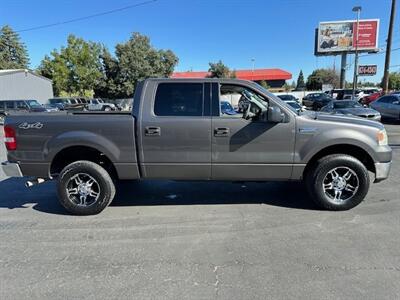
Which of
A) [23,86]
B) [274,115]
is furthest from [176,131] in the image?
[23,86]

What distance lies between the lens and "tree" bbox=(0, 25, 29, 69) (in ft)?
239

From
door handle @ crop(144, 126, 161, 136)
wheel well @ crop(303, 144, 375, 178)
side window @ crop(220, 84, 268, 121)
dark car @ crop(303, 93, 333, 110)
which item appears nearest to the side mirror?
side window @ crop(220, 84, 268, 121)

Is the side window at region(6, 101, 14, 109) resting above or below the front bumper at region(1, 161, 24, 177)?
below

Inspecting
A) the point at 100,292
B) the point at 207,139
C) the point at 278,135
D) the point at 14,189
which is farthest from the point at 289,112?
the point at 14,189

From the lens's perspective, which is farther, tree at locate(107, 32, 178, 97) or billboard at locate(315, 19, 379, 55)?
billboard at locate(315, 19, 379, 55)

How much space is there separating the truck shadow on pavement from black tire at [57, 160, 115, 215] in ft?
0.98

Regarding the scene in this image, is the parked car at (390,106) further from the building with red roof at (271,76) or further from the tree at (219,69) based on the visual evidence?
the building with red roof at (271,76)

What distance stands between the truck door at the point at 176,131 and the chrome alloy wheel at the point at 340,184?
1.77 meters

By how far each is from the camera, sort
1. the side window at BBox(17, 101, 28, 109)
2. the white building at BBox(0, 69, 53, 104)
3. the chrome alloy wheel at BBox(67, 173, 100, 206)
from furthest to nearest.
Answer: the white building at BBox(0, 69, 53, 104)
the side window at BBox(17, 101, 28, 109)
the chrome alloy wheel at BBox(67, 173, 100, 206)

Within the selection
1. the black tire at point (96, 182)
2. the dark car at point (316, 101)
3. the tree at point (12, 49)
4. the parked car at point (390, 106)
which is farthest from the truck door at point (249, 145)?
the tree at point (12, 49)

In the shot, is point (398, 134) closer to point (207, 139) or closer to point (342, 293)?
point (207, 139)

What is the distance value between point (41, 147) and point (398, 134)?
43.7 feet

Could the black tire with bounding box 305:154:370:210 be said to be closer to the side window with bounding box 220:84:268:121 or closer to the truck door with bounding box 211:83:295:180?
the truck door with bounding box 211:83:295:180

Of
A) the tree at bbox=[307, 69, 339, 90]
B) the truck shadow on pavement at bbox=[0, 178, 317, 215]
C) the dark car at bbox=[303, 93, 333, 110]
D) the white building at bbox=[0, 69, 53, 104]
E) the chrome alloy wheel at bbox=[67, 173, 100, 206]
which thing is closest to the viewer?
the chrome alloy wheel at bbox=[67, 173, 100, 206]
